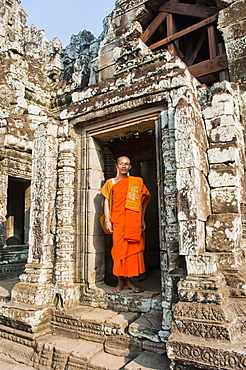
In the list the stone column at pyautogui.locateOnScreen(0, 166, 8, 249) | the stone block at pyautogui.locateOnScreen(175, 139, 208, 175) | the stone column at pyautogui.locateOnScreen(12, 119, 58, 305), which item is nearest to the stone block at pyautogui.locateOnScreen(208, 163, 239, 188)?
the stone block at pyautogui.locateOnScreen(175, 139, 208, 175)

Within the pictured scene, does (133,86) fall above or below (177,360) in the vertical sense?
above

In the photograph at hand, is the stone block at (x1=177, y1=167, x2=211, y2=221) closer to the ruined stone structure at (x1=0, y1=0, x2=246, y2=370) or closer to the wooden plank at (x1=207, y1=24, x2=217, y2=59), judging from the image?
the ruined stone structure at (x1=0, y1=0, x2=246, y2=370)

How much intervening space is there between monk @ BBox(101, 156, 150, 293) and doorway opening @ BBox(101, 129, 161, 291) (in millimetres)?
619

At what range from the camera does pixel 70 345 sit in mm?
3721

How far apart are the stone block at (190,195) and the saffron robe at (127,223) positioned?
1354 mm

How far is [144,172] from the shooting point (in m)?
7.89

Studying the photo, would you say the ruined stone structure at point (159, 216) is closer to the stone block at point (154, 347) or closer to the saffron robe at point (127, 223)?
the stone block at point (154, 347)

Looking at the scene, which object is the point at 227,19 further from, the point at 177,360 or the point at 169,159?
the point at 177,360

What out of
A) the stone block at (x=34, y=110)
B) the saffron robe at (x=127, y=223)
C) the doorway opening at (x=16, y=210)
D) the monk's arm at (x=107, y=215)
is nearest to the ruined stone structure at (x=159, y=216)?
the monk's arm at (x=107, y=215)

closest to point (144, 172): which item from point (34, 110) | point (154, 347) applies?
point (34, 110)

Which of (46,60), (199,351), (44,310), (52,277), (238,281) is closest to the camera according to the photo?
(199,351)

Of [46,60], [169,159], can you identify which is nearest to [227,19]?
[169,159]

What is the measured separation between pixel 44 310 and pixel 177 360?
2288 millimetres

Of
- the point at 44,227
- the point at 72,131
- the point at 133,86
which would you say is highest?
the point at 133,86
